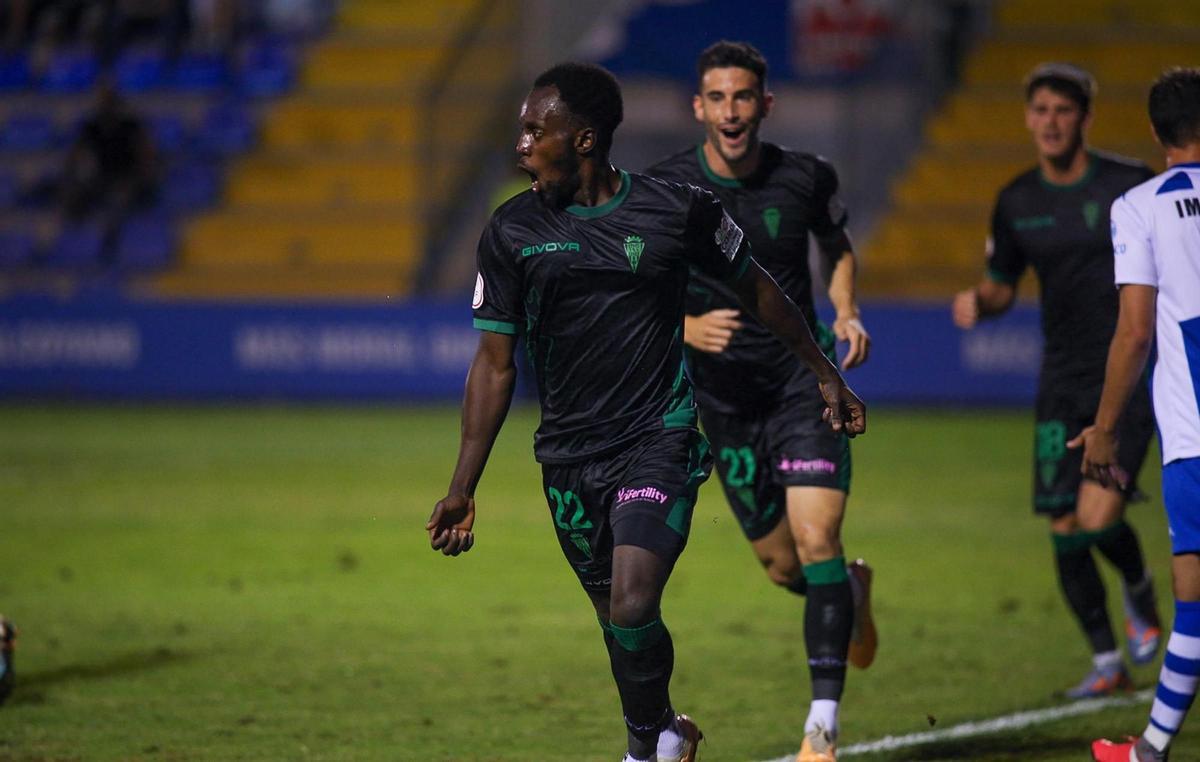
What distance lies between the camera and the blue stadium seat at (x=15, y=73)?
25.0 meters

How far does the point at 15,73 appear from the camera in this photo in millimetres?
25031

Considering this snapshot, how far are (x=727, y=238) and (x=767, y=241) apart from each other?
137 cm

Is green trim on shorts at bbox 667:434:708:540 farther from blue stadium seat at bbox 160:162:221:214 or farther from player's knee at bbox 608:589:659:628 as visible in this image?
blue stadium seat at bbox 160:162:221:214

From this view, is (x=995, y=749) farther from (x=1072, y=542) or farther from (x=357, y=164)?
(x=357, y=164)

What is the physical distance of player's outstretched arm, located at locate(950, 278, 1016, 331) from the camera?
317 inches

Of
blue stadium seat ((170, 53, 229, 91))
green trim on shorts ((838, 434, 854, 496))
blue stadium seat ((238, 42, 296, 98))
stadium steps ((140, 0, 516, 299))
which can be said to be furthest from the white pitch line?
blue stadium seat ((170, 53, 229, 91))

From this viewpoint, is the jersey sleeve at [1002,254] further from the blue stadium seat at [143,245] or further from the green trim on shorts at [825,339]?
the blue stadium seat at [143,245]

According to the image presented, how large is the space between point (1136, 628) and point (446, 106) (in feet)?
51.9

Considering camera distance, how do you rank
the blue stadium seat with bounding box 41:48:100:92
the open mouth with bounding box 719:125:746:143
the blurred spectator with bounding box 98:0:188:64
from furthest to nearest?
the blue stadium seat with bounding box 41:48:100:92 < the blurred spectator with bounding box 98:0:188:64 < the open mouth with bounding box 719:125:746:143

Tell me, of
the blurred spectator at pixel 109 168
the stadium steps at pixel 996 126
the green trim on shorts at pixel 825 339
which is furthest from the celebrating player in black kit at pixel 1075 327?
the blurred spectator at pixel 109 168

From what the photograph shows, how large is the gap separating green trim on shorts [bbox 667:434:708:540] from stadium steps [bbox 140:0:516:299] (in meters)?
15.7

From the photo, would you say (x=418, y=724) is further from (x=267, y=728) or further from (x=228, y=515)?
(x=228, y=515)

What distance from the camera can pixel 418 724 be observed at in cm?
695

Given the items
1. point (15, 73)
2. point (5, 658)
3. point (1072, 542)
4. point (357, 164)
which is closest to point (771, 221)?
point (1072, 542)
